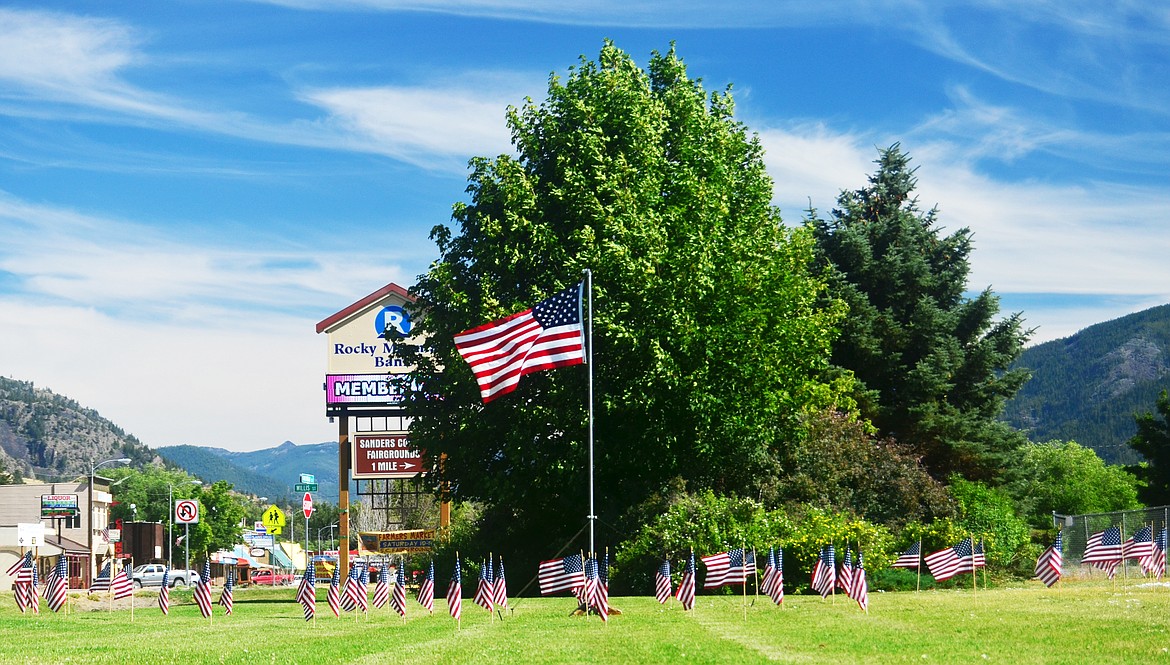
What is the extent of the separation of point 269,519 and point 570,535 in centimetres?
3135

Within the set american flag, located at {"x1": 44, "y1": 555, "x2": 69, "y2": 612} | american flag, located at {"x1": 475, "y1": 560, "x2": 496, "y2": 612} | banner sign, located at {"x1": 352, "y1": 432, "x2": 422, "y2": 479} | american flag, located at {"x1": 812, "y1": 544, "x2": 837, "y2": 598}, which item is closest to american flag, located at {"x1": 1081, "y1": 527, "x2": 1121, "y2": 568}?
american flag, located at {"x1": 812, "y1": 544, "x2": 837, "y2": 598}

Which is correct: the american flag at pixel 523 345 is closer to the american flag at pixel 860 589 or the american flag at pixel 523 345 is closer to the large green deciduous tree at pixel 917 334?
the american flag at pixel 860 589

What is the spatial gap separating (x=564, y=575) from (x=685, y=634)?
16.8 feet

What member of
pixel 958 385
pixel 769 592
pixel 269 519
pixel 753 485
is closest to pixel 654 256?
pixel 753 485

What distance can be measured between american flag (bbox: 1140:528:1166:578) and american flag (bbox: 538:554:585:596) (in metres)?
12.4

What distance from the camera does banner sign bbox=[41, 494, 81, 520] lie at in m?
109

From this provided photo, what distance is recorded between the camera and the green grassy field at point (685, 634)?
15.4 meters

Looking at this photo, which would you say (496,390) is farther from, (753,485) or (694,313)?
(753,485)

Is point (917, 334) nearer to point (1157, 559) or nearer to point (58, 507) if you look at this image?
point (1157, 559)

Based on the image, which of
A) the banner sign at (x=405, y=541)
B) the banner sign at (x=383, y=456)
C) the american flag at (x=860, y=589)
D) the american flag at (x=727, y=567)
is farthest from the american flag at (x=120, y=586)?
the banner sign at (x=405, y=541)

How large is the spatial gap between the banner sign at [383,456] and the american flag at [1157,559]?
35.3 meters

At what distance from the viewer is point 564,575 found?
23.3m

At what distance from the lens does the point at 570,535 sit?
3888 centimetres

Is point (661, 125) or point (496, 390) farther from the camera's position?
point (661, 125)
